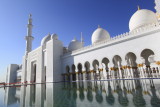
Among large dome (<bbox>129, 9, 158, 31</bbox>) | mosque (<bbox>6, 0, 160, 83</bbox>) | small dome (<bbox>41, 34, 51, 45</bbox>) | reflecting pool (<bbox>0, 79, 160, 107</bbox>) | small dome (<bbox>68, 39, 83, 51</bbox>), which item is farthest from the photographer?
small dome (<bbox>41, 34, 51, 45</bbox>)

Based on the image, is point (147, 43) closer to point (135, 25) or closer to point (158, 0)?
point (135, 25)

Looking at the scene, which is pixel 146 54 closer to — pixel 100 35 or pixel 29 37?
pixel 100 35

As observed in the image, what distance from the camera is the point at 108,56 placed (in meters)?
11.3

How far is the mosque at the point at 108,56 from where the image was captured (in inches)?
360

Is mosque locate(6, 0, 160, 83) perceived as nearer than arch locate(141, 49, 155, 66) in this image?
Yes

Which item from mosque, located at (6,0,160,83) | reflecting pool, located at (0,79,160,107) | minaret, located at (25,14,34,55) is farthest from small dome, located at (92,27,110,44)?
minaret, located at (25,14,34,55)

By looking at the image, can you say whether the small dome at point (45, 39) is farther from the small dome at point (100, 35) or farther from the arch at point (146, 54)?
the arch at point (146, 54)

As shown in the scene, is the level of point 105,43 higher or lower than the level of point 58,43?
lower

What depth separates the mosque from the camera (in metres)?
9.13

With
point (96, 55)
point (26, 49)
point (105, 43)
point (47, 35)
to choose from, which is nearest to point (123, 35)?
point (105, 43)

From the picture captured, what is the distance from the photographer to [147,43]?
28.8 feet

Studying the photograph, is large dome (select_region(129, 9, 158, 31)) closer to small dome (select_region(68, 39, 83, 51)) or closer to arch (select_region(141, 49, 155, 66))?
arch (select_region(141, 49, 155, 66))

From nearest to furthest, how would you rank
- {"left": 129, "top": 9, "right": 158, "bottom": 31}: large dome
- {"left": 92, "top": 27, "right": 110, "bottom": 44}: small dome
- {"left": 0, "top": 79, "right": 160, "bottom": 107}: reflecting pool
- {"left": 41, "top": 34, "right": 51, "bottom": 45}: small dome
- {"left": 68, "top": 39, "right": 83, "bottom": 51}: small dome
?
1. {"left": 0, "top": 79, "right": 160, "bottom": 107}: reflecting pool
2. {"left": 129, "top": 9, "right": 158, "bottom": 31}: large dome
3. {"left": 92, "top": 27, "right": 110, "bottom": 44}: small dome
4. {"left": 68, "top": 39, "right": 83, "bottom": 51}: small dome
5. {"left": 41, "top": 34, "right": 51, "bottom": 45}: small dome

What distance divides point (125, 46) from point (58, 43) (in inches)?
399
